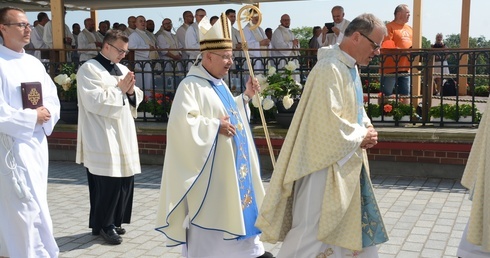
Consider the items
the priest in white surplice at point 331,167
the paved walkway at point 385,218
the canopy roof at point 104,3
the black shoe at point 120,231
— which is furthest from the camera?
the canopy roof at point 104,3

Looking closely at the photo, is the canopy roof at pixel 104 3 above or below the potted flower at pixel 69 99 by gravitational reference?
above

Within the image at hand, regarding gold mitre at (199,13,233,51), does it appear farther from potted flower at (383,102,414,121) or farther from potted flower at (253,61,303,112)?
potted flower at (383,102,414,121)

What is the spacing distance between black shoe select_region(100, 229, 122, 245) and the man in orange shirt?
5159 mm

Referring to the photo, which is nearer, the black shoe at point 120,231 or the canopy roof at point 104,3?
the black shoe at point 120,231

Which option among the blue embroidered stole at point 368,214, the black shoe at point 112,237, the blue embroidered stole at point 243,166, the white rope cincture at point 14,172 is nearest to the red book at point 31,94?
the white rope cincture at point 14,172

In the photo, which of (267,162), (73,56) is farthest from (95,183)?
(73,56)

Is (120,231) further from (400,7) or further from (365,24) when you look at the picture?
(400,7)

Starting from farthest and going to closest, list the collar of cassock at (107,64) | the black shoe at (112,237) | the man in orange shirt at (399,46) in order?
1. the man in orange shirt at (399,46)
2. the collar of cassock at (107,64)
3. the black shoe at (112,237)

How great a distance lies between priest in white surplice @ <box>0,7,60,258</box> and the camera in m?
4.67

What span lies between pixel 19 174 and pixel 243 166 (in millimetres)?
1695

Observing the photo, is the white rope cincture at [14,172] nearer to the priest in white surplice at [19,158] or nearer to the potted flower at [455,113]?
the priest in white surplice at [19,158]

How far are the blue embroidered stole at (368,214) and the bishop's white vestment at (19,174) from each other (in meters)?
2.44

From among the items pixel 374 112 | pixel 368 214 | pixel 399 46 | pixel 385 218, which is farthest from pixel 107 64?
pixel 399 46

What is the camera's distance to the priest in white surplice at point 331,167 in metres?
3.92
